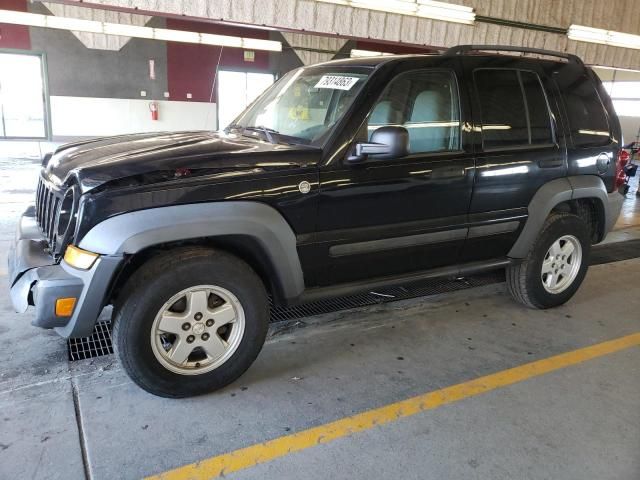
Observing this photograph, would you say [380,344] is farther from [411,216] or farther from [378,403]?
[411,216]

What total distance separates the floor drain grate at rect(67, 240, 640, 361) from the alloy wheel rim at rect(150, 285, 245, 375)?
544mm

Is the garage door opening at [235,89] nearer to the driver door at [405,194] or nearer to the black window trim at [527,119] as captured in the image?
the black window trim at [527,119]

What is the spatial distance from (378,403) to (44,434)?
1.64 meters

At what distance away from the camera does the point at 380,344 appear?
336 centimetres

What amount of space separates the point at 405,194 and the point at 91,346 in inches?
86.5

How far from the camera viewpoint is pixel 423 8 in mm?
8188

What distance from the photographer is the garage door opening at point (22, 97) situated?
15211 mm

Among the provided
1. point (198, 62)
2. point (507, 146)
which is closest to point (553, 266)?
point (507, 146)

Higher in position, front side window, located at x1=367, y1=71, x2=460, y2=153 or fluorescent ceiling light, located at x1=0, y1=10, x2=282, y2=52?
fluorescent ceiling light, located at x1=0, y1=10, x2=282, y2=52

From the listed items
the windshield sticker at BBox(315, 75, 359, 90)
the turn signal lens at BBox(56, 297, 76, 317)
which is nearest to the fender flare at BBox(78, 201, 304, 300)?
the turn signal lens at BBox(56, 297, 76, 317)

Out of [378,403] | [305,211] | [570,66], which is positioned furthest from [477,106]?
[378,403]

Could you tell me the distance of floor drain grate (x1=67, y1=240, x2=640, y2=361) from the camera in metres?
3.18

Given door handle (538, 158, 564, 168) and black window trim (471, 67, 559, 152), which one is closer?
black window trim (471, 67, 559, 152)

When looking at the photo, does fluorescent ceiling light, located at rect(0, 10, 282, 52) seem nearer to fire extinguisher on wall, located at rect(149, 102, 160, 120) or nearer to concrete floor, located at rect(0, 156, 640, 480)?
fire extinguisher on wall, located at rect(149, 102, 160, 120)
